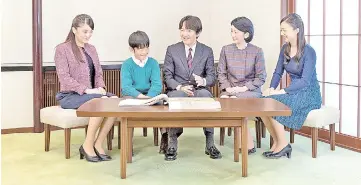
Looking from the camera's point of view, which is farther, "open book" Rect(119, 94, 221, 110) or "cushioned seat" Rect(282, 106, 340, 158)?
"cushioned seat" Rect(282, 106, 340, 158)

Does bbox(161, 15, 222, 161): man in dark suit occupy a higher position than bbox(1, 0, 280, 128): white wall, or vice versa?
bbox(1, 0, 280, 128): white wall

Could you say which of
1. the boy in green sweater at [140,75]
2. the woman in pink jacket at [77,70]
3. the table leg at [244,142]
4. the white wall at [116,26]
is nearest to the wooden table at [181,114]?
the table leg at [244,142]

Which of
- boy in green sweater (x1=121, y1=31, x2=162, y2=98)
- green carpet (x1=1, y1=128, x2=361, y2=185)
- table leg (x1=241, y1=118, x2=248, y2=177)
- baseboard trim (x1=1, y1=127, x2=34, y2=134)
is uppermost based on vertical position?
boy in green sweater (x1=121, y1=31, x2=162, y2=98)

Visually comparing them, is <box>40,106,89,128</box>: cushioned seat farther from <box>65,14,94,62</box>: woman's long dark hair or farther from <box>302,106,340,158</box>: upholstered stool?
<box>302,106,340,158</box>: upholstered stool

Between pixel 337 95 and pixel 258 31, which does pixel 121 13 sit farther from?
pixel 337 95

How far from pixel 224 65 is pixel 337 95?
3.60 ft

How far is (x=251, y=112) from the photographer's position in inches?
106

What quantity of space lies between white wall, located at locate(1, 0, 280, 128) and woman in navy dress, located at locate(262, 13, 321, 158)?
0.93 meters

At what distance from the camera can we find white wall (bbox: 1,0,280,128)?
181 inches

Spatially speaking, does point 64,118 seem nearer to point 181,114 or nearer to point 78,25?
point 78,25

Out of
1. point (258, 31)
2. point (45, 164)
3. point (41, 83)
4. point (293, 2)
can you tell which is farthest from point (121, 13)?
point (45, 164)

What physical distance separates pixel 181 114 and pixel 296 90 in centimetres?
140

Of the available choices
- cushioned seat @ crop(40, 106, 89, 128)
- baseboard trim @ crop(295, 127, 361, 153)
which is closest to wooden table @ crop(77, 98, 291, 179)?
cushioned seat @ crop(40, 106, 89, 128)

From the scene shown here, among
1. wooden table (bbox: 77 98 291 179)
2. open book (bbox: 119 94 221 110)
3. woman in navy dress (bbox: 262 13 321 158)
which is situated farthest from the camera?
woman in navy dress (bbox: 262 13 321 158)
